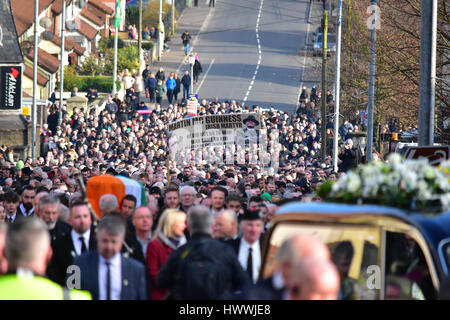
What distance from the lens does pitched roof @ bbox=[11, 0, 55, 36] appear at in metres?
60.5

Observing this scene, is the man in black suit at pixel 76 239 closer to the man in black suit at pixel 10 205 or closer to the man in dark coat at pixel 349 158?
the man in black suit at pixel 10 205

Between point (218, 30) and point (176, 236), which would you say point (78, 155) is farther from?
point (218, 30)

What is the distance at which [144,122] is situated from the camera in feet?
161

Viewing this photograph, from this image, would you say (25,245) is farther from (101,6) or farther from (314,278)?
(101,6)

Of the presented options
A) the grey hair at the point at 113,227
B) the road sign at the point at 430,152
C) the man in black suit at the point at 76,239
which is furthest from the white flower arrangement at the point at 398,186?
the road sign at the point at 430,152

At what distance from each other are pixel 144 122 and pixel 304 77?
23236 millimetres

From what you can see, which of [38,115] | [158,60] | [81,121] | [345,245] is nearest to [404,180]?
[345,245]

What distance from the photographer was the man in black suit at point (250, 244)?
1002 cm

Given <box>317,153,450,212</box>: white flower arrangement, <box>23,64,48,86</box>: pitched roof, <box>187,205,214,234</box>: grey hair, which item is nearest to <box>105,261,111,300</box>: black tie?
<box>187,205,214,234</box>: grey hair

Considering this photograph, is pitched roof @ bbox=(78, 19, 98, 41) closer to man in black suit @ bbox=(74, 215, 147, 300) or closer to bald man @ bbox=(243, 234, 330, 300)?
man in black suit @ bbox=(74, 215, 147, 300)

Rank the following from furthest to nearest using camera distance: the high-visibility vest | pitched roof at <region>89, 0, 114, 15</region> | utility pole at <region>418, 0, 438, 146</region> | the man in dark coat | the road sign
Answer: pitched roof at <region>89, 0, 114, 15</region> < the man in dark coat < utility pole at <region>418, 0, 438, 146</region> < the road sign < the high-visibility vest

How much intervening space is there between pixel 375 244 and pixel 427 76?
8.65 metres

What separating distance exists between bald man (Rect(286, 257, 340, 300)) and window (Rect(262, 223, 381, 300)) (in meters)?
1.98

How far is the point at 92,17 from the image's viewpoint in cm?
7956
